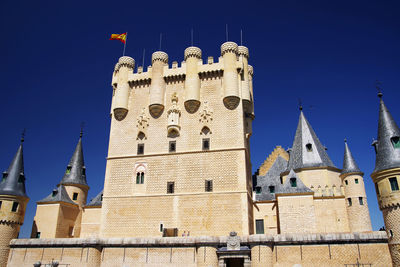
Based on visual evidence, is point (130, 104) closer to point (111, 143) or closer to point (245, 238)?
point (111, 143)

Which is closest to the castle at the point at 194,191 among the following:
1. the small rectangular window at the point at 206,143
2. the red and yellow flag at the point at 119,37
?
the small rectangular window at the point at 206,143

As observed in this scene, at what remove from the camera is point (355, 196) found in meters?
24.4

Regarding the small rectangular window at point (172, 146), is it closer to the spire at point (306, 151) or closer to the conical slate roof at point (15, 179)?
the spire at point (306, 151)

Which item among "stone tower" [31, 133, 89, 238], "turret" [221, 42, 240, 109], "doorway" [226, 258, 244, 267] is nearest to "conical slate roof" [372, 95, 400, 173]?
"doorway" [226, 258, 244, 267]

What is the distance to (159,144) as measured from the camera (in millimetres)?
25891

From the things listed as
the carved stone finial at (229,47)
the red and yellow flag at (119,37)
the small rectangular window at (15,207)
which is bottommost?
the small rectangular window at (15,207)

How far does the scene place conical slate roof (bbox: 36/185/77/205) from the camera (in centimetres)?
2758

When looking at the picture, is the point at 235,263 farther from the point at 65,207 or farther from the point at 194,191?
the point at 65,207

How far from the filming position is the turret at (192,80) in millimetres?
26094

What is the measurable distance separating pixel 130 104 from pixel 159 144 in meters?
4.66

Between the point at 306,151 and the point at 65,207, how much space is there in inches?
839

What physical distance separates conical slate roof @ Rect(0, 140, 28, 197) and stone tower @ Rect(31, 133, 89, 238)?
2868 millimetres

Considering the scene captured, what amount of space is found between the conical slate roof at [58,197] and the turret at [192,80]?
13.2 metres

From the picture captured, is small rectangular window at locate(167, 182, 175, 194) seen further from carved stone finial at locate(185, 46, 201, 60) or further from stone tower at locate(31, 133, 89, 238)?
carved stone finial at locate(185, 46, 201, 60)
